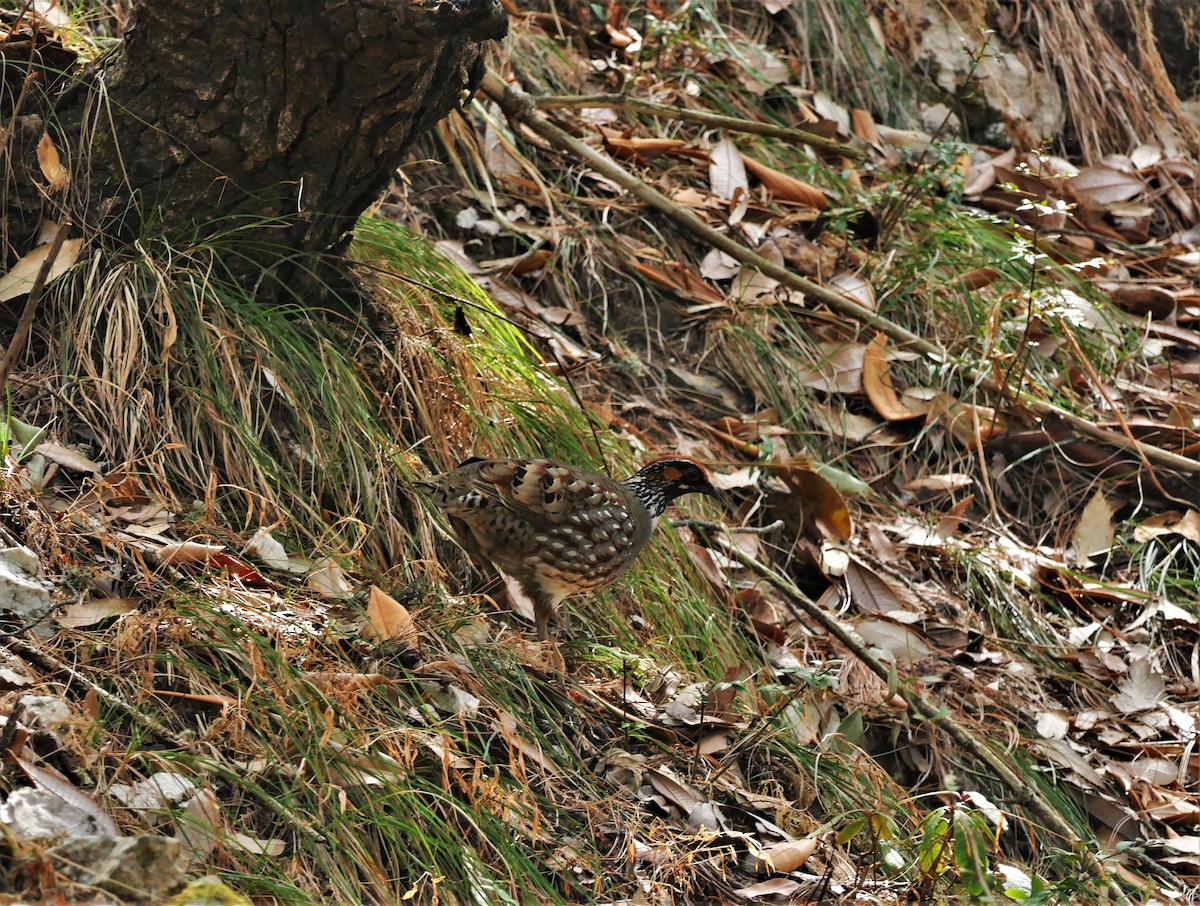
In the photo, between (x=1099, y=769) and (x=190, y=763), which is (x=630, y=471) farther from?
(x=190, y=763)

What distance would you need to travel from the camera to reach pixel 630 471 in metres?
4.80

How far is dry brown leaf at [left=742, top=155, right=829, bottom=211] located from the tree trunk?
2.77m

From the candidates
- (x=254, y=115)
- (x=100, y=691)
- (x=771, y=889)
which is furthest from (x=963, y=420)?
(x=100, y=691)

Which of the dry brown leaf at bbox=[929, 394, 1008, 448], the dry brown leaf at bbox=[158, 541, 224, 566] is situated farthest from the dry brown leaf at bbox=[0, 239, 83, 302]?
the dry brown leaf at bbox=[929, 394, 1008, 448]

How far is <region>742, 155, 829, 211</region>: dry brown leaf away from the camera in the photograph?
6.38 m

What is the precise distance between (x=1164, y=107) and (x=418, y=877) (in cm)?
688

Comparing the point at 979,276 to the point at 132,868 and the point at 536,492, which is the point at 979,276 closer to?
the point at 536,492

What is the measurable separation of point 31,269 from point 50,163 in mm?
334

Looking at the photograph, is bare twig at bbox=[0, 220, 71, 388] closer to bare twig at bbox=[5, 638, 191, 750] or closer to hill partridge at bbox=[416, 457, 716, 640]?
bare twig at bbox=[5, 638, 191, 750]

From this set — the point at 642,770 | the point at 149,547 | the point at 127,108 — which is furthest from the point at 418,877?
the point at 127,108

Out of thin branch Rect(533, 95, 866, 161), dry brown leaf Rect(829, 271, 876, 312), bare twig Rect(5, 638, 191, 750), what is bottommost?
dry brown leaf Rect(829, 271, 876, 312)

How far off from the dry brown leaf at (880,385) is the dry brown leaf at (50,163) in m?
3.36

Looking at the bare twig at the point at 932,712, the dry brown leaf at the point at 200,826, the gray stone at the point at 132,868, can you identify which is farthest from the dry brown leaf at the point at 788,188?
the gray stone at the point at 132,868

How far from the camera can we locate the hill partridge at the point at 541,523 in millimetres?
3877
